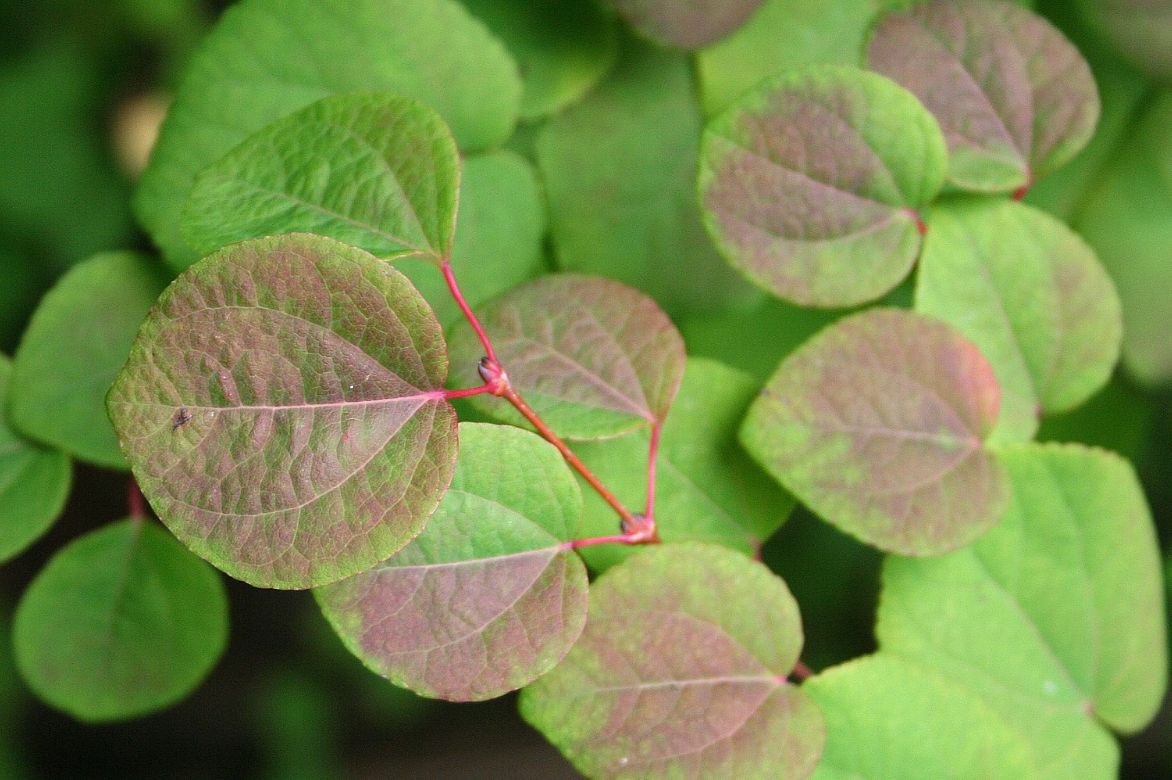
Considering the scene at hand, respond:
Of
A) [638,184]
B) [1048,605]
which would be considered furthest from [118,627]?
[1048,605]

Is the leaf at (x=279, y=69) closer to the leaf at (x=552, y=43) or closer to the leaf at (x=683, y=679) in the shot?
the leaf at (x=552, y=43)

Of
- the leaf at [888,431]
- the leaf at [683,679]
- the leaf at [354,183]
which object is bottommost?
the leaf at [683,679]

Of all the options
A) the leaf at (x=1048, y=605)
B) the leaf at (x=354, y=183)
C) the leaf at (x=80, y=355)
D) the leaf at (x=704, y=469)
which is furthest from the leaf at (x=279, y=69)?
the leaf at (x=1048, y=605)

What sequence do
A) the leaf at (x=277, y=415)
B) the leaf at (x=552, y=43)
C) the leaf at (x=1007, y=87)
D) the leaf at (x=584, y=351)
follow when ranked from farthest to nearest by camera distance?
the leaf at (x=552, y=43)
the leaf at (x=1007, y=87)
the leaf at (x=584, y=351)
the leaf at (x=277, y=415)

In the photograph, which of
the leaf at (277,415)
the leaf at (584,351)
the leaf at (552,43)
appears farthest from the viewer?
the leaf at (552,43)

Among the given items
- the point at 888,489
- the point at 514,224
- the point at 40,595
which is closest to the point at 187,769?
the point at 40,595

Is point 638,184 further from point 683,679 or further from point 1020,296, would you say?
point 683,679

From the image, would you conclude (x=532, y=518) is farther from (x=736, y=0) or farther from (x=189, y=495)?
(x=736, y=0)

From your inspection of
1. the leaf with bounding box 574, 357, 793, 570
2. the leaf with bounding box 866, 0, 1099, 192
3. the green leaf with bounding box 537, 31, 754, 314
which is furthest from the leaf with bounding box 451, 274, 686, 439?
the leaf with bounding box 866, 0, 1099, 192
